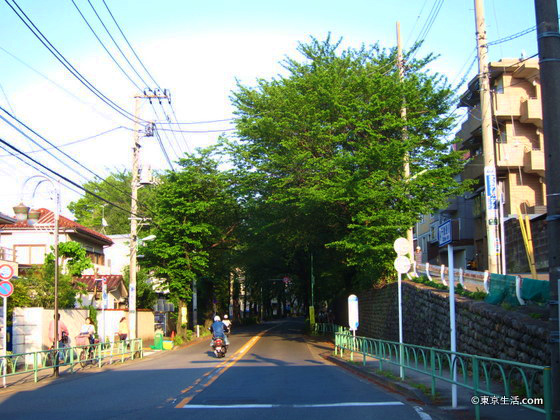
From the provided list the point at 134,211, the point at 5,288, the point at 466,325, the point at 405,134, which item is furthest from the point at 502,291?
the point at 134,211

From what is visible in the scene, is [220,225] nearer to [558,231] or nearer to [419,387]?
[419,387]

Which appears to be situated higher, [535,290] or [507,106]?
[507,106]

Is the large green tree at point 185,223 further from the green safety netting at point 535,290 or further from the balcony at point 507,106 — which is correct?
the green safety netting at point 535,290

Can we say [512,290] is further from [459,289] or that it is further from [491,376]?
[491,376]

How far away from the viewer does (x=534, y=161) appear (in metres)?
32.5

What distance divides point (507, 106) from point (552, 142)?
28728 mm

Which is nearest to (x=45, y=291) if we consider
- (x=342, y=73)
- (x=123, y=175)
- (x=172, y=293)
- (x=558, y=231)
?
(x=172, y=293)

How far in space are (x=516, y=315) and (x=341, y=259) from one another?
21.8m

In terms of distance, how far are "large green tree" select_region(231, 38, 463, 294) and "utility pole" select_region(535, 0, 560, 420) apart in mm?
16517

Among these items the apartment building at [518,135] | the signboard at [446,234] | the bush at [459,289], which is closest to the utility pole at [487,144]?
the bush at [459,289]

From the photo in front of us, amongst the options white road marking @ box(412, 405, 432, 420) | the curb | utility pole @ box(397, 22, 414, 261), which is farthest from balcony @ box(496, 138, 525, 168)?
white road marking @ box(412, 405, 432, 420)

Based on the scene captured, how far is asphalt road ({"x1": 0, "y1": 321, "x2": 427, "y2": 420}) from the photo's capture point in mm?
9539

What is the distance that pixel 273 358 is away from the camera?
901 inches

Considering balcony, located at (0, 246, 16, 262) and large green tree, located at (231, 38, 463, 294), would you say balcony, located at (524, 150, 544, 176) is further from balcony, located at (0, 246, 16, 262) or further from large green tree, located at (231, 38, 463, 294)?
balcony, located at (0, 246, 16, 262)
